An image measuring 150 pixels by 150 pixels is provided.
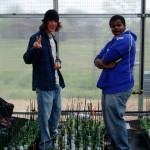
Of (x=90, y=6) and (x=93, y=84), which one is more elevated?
(x=90, y=6)

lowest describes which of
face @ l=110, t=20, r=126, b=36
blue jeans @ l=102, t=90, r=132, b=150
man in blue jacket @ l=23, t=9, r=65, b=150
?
blue jeans @ l=102, t=90, r=132, b=150

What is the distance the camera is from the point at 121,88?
4.47 metres

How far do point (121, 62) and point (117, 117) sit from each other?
0.67 meters

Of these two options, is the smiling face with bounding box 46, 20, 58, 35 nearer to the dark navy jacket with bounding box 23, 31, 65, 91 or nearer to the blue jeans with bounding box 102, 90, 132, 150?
the dark navy jacket with bounding box 23, 31, 65, 91

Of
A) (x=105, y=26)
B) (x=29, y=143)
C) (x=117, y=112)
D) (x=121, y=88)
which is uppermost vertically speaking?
(x=105, y=26)

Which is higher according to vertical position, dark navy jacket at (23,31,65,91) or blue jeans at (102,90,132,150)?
dark navy jacket at (23,31,65,91)

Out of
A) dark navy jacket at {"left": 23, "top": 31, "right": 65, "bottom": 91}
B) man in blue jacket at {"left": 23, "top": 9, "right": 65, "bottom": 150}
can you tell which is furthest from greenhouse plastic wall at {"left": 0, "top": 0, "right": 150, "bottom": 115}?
dark navy jacket at {"left": 23, "top": 31, "right": 65, "bottom": 91}

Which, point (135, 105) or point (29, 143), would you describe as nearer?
point (29, 143)

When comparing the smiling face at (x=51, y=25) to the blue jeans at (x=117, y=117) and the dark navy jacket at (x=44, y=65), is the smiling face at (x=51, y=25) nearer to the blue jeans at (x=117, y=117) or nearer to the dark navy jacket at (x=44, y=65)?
the dark navy jacket at (x=44, y=65)

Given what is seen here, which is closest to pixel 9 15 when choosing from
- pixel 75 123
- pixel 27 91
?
pixel 27 91

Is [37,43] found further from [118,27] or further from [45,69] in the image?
[118,27]

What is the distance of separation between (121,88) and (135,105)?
1.93 metres

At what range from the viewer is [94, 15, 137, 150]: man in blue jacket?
4.40 meters

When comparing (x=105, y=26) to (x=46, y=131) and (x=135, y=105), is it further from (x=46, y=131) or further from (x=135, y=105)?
(x=46, y=131)
